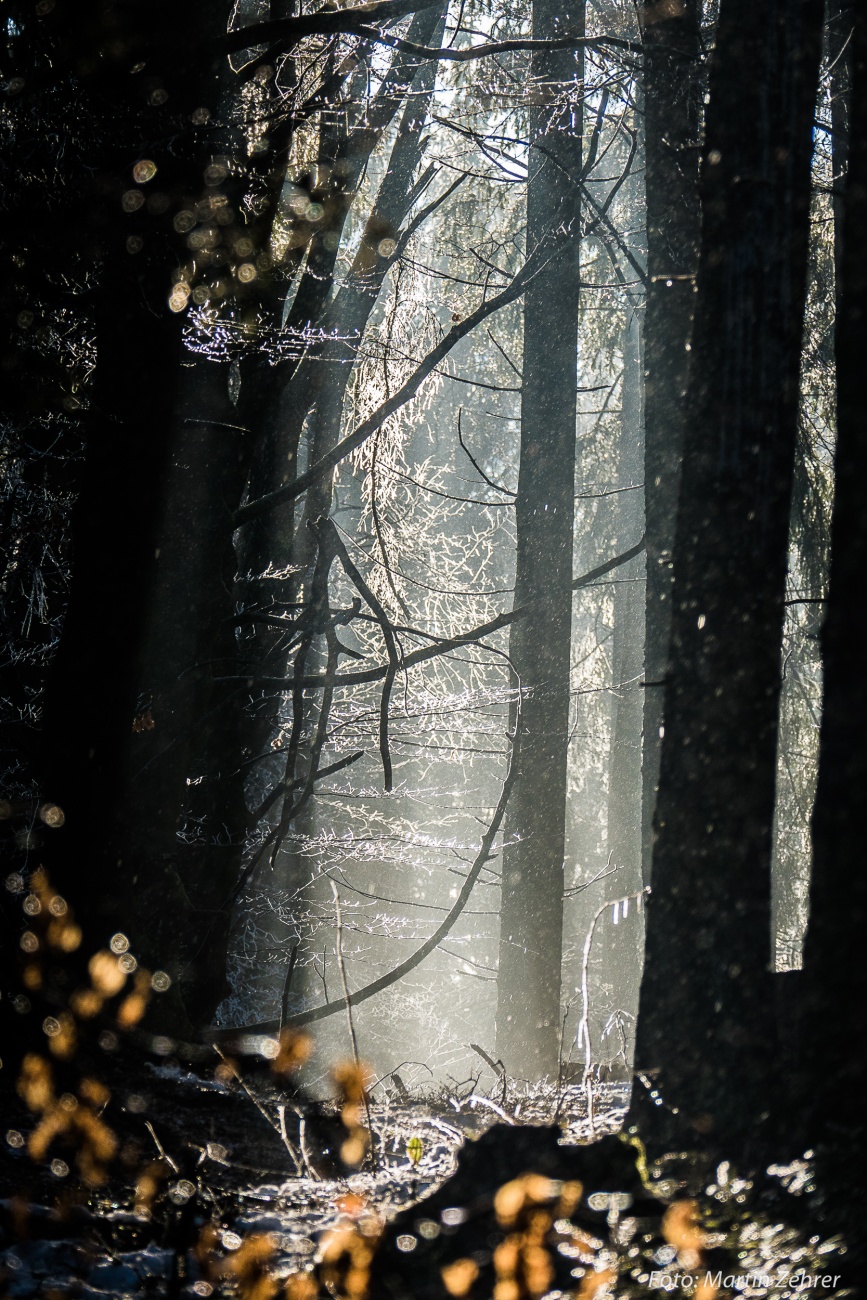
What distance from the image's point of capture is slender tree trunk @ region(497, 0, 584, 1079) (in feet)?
26.3

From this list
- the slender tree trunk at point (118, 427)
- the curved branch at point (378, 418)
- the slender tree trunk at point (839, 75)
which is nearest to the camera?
the slender tree trunk at point (118, 427)

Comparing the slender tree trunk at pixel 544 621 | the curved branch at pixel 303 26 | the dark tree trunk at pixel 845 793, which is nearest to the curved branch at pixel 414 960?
the slender tree trunk at pixel 544 621

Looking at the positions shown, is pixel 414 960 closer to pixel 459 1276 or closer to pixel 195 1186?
pixel 195 1186

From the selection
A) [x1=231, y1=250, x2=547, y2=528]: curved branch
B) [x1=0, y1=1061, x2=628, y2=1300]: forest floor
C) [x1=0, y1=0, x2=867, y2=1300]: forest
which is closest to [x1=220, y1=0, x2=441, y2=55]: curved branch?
[x1=0, y1=0, x2=867, y2=1300]: forest

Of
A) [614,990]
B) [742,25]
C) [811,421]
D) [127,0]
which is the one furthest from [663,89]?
[614,990]

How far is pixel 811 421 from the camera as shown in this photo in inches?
375

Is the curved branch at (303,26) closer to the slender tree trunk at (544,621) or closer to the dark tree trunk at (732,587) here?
the dark tree trunk at (732,587)

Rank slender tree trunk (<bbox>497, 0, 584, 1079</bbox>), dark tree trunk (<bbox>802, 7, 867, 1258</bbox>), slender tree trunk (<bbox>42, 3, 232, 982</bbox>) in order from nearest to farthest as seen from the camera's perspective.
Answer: dark tree trunk (<bbox>802, 7, 867, 1258</bbox>)
slender tree trunk (<bbox>42, 3, 232, 982</bbox>)
slender tree trunk (<bbox>497, 0, 584, 1079</bbox>)

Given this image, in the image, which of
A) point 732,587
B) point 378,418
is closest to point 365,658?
point 378,418

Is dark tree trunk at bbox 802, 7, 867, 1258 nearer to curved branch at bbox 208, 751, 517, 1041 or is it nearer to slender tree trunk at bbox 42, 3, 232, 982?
curved branch at bbox 208, 751, 517, 1041

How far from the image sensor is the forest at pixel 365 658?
2869 millimetres

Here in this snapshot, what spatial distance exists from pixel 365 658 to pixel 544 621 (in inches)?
99.1

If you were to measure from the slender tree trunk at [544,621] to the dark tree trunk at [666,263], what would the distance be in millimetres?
1430

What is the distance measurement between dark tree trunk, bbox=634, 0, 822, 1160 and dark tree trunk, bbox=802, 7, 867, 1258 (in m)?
0.18
